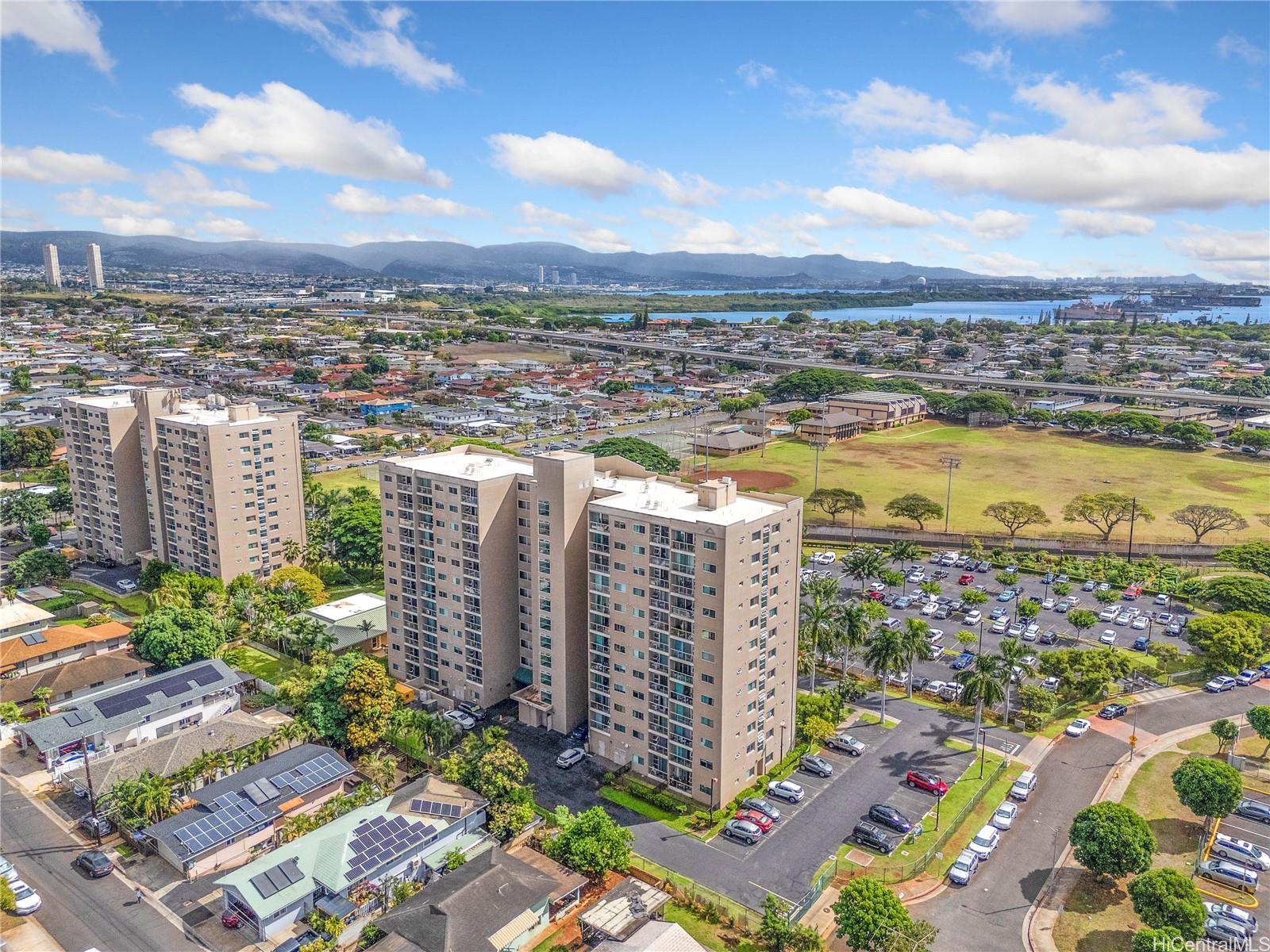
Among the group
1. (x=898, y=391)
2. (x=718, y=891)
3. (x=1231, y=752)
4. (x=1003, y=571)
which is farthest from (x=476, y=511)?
(x=898, y=391)

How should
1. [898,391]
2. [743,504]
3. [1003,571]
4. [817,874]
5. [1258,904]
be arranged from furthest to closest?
1. [898,391]
2. [1003,571]
3. [743,504]
4. [817,874]
5. [1258,904]

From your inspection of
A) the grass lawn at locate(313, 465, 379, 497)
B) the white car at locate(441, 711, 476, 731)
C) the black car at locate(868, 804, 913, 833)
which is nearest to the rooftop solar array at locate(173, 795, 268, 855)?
the white car at locate(441, 711, 476, 731)

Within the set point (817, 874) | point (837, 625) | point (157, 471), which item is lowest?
point (817, 874)

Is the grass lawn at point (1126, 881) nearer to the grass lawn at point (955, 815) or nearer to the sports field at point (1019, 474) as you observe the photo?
the grass lawn at point (955, 815)

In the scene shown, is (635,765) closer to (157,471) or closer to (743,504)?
(743,504)

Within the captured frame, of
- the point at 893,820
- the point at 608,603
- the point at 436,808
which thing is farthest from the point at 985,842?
the point at 436,808

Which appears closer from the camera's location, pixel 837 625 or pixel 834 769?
pixel 834 769

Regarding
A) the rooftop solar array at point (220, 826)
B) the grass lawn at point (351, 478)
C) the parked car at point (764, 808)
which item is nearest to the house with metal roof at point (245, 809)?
the rooftop solar array at point (220, 826)
